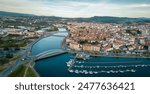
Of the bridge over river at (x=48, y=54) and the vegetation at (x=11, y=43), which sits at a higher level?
the vegetation at (x=11, y=43)

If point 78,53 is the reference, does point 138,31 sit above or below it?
above

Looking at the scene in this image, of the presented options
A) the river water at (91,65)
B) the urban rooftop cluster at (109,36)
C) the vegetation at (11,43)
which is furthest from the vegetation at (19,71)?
the urban rooftop cluster at (109,36)

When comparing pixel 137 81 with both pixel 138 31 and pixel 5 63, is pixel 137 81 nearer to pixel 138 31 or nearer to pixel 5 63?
pixel 138 31

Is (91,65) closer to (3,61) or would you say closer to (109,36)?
(109,36)

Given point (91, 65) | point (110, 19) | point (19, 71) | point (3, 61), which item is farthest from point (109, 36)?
point (3, 61)

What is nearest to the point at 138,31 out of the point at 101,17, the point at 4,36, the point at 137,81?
the point at 101,17

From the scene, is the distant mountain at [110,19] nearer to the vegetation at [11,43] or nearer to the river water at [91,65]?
the river water at [91,65]

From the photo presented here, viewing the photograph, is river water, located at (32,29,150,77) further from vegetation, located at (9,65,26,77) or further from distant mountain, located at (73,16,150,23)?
distant mountain, located at (73,16,150,23)

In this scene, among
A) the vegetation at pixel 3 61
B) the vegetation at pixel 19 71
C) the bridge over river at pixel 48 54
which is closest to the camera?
the vegetation at pixel 19 71

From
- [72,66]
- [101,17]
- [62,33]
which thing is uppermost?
[101,17]
